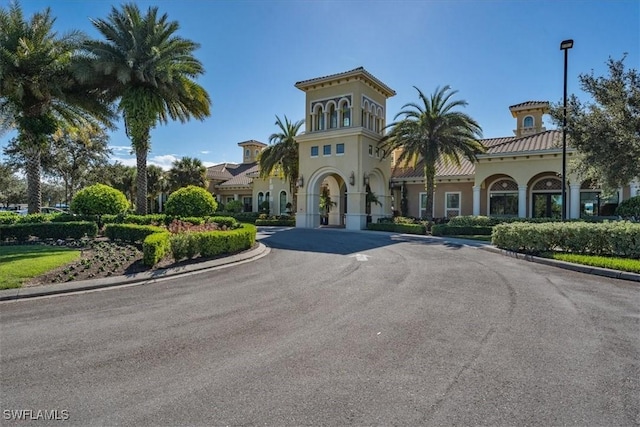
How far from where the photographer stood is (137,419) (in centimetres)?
340

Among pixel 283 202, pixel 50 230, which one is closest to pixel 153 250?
pixel 50 230

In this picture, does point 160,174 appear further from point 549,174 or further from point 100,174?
point 549,174

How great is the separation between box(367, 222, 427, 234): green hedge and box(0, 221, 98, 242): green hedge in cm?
1780

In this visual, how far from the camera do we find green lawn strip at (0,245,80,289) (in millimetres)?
8266

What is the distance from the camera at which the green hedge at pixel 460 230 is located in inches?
880

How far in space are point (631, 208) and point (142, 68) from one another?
84.9ft

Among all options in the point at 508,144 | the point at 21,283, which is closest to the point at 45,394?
the point at 21,283

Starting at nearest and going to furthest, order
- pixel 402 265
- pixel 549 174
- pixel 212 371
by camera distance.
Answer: pixel 212 371
pixel 402 265
pixel 549 174

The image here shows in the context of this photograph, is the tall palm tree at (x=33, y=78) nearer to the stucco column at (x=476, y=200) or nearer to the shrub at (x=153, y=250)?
the shrub at (x=153, y=250)

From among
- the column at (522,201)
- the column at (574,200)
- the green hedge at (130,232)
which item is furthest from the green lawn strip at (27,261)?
the column at (574,200)

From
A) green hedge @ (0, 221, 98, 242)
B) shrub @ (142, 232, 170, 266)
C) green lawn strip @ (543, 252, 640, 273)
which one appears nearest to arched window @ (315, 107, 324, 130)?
green hedge @ (0, 221, 98, 242)

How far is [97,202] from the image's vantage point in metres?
16.4

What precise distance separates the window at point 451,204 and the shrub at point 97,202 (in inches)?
925

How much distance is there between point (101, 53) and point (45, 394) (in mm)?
19683
